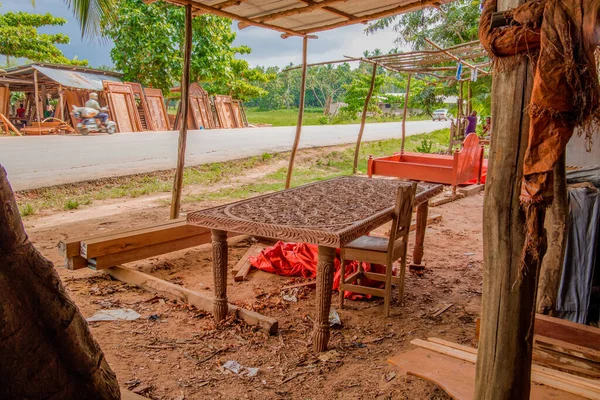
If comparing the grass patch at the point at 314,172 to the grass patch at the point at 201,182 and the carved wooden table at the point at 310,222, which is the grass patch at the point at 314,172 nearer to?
the grass patch at the point at 201,182

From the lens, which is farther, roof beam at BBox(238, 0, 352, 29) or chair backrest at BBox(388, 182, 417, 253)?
roof beam at BBox(238, 0, 352, 29)

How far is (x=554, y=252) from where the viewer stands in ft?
11.0

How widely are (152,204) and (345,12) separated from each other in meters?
4.67

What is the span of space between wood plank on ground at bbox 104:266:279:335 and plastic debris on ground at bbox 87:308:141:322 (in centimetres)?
44

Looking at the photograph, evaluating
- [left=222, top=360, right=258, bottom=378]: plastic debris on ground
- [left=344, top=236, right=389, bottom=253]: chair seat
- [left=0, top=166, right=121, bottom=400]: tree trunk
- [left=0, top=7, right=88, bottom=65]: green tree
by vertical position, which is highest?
[left=0, top=7, right=88, bottom=65]: green tree

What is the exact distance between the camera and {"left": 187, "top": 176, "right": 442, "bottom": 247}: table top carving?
3.38 metres

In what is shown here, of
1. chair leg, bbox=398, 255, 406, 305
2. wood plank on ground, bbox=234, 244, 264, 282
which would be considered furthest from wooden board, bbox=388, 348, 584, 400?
wood plank on ground, bbox=234, 244, 264, 282

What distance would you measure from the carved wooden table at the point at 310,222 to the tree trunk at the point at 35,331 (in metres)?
1.82

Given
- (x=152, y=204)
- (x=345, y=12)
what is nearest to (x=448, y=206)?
(x=345, y=12)

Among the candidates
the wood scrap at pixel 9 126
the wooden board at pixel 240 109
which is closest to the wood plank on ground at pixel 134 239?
the wood scrap at pixel 9 126

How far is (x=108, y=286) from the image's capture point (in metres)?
4.73

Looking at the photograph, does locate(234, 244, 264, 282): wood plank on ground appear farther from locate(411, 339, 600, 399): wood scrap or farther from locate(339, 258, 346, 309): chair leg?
locate(411, 339, 600, 399): wood scrap

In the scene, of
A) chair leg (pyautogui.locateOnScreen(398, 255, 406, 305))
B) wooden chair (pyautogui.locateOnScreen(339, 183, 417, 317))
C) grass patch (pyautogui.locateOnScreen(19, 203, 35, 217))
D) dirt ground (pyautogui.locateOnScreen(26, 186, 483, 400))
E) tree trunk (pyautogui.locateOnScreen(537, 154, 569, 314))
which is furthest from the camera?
grass patch (pyautogui.locateOnScreen(19, 203, 35, 217))

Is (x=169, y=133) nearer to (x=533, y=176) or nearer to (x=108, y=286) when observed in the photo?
(x=108, y=286)
